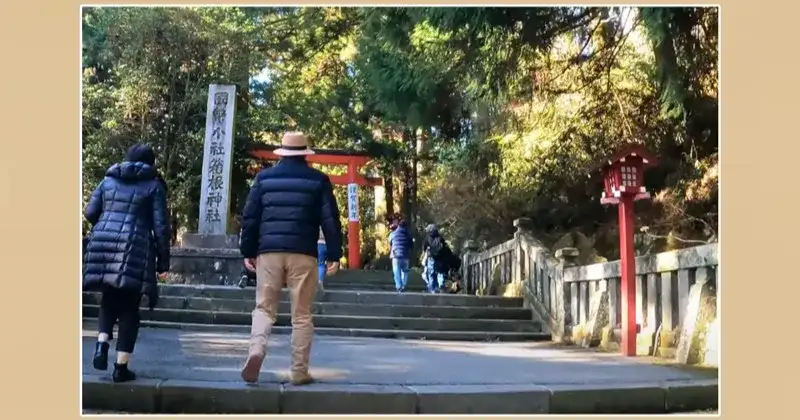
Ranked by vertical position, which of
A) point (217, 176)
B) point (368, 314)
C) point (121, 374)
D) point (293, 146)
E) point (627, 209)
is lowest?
point (368, 314)

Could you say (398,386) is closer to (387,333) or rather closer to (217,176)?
(387,333)

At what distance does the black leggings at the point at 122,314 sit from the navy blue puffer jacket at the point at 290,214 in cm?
74

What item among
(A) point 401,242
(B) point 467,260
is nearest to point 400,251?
(A) point 401,242

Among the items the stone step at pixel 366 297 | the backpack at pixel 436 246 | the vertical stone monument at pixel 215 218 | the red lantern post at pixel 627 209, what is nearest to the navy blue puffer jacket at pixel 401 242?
the backpack at pixel 436 246

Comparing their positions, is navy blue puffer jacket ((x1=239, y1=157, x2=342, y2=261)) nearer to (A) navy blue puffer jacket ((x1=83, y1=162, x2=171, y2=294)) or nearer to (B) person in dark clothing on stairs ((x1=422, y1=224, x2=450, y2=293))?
(A) navy blue puffer jacket ((x1=83, y1=162, x2=171, y2=294))

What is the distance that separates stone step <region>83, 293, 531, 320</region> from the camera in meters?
9.34

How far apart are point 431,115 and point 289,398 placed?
751 centimetres

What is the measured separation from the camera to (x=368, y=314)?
9.55 m

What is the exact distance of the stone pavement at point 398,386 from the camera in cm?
412

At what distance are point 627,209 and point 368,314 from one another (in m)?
4.10

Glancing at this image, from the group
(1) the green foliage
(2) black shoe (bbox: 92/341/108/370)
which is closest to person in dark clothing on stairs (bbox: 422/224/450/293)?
(1) the green foliage

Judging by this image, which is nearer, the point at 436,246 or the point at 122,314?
the point at 122,314

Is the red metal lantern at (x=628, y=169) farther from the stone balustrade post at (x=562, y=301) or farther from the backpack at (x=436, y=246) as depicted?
the backpack at (x=436, y=246)

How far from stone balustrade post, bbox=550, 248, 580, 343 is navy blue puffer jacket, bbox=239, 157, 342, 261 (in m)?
4.65
